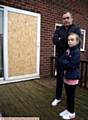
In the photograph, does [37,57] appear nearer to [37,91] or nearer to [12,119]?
[37,91]

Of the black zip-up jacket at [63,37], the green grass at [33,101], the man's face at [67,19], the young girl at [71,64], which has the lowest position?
the green grass at [33,101]

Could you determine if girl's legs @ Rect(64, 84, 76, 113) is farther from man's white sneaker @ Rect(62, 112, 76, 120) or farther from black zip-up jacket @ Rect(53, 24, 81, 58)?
black zip-up jacket @ Rect(53, 24, 81, 58)

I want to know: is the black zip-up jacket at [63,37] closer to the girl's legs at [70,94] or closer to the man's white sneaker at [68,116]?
the girl's legs at [70,94]

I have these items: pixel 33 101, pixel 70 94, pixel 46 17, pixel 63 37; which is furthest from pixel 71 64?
pixel 46 17

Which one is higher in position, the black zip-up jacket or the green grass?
the black zip-up jacket

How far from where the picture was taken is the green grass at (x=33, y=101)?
292 cm

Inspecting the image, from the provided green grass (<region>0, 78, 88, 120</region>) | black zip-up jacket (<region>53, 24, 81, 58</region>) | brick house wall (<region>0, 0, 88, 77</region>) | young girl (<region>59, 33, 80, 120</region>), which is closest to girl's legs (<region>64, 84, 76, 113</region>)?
young girl (<region>59, 33, 80, 120</region>)

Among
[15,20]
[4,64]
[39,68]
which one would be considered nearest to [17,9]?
[15,20]

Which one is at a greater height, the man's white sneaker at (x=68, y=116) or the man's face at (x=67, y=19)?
the man's face at (x=67, y=19)

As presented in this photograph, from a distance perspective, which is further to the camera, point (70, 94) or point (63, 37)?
point (63, 37)

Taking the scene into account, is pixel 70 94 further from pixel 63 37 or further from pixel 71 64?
pixel 63 37

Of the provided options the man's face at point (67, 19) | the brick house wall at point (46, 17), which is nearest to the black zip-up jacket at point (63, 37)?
the man's face at point (67, 19)

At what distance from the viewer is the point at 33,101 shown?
3.52m

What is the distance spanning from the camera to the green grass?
2920 mm
